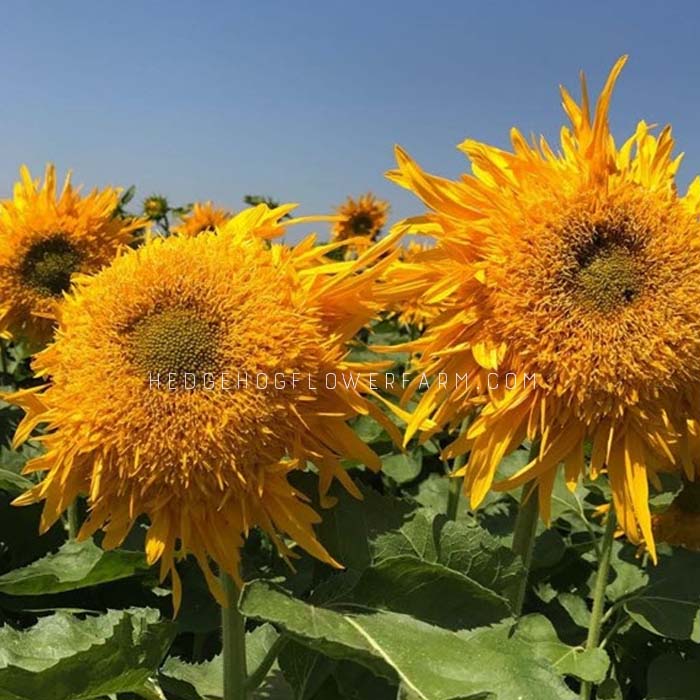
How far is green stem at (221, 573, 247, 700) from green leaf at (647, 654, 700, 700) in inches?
51.0

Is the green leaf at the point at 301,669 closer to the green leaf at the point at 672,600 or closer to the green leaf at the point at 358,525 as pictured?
the green leaf at the point at 358,525

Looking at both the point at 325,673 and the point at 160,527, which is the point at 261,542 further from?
the point at 160,527

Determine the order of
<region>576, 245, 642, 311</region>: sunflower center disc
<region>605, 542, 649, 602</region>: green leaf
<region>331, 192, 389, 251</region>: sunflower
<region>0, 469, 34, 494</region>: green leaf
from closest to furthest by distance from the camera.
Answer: <region>576, 245, 642, 311</region>: sunflower center disc < <region>0, 469, 34, 494</region>: green leaf < <region>605, 542, 649, 602</region>: green leaf < <region>331, 192, 389, 251</region>: sunflower

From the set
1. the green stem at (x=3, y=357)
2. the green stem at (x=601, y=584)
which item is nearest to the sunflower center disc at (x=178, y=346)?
the green stem at (x=601, y=584)

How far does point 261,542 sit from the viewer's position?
285 cm

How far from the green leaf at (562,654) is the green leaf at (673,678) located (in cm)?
25

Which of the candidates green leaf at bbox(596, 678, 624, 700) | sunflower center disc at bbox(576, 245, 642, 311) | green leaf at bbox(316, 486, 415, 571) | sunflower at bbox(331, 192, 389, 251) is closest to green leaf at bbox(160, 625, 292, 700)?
green leaf at bbox(316, 486, 415, 571)

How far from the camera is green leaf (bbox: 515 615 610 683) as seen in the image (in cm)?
229

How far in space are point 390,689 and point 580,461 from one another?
0.81 metres

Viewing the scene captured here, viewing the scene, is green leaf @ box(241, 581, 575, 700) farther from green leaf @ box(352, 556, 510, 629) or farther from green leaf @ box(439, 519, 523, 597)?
green leaf @ box(439, 519, 523, 597)

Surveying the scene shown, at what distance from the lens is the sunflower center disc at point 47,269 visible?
149 inches

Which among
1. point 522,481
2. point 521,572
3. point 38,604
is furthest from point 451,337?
point 38,604

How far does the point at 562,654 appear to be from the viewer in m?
2.39

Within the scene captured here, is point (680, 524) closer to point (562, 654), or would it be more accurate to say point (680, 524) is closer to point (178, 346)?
point (562, 654)
